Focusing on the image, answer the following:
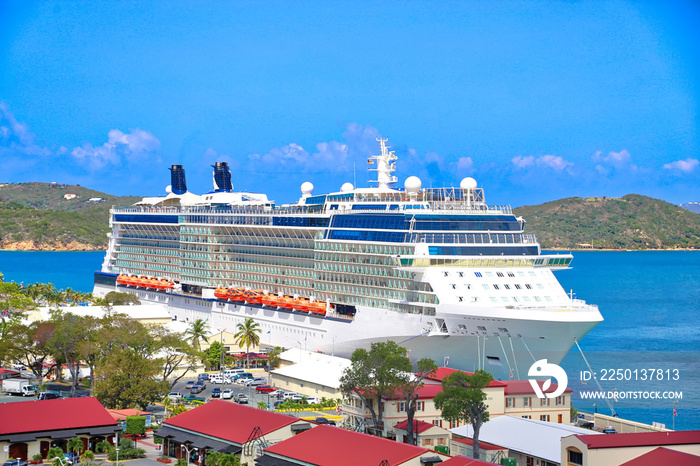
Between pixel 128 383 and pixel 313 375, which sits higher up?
pixel 128 383

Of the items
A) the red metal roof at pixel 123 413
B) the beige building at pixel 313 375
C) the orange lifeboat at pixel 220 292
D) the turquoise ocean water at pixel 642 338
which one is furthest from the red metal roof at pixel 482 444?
the orange lifeboat at pixel 220 292

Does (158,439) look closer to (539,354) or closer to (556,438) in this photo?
(556,438)

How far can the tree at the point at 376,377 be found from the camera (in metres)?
42.3

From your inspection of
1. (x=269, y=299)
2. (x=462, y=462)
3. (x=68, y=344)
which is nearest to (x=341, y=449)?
(x=462, y=462)

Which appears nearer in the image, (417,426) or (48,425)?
(48,425)

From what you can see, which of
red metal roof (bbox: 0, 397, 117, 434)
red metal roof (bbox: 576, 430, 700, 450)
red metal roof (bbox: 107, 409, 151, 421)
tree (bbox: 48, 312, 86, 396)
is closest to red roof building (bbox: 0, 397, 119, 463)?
red metal roof (bbox: 0, 397, 117, 434)

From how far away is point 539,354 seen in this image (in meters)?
50.8

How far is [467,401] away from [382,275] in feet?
67.4

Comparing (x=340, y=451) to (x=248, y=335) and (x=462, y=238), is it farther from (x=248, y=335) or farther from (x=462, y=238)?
(x=248, y=335)

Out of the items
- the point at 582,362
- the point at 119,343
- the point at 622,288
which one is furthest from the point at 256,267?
the point at 622,288

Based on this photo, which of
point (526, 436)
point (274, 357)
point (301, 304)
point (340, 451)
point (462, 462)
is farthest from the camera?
point (301, 304)

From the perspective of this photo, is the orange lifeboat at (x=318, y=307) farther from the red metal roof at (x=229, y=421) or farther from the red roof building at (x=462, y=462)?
the red roof building at (x=462, y=462)

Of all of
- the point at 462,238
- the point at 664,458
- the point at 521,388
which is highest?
the point at 462,238

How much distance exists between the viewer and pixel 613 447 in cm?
3275
